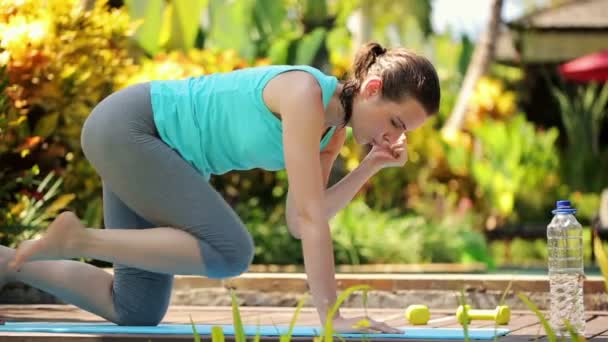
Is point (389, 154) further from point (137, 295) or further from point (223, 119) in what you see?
point (137, 295)

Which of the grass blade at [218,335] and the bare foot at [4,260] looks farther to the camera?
the bare foot at [4,260]

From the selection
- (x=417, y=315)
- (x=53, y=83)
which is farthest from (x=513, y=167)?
(x=417, y=315)

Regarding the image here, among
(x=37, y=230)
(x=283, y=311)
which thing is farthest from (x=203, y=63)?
(x=283, y=311)

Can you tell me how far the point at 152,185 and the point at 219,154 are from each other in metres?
0.27

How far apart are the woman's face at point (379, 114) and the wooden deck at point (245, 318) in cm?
77

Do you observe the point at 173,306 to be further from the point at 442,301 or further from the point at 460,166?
the point at 460,166

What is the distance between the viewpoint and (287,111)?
410 cm

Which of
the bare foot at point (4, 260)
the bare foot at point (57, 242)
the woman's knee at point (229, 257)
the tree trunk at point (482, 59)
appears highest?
the bare foot at point (57, 242)

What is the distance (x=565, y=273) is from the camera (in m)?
4.69

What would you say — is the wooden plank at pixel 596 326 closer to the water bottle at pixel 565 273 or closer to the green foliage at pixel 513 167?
the water bottle at pixel 565 273

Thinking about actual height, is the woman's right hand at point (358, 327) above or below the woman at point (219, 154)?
below

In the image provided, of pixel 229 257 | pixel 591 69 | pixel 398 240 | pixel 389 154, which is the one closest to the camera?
pixel 229 257

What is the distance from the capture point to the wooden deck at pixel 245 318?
13.6 ft

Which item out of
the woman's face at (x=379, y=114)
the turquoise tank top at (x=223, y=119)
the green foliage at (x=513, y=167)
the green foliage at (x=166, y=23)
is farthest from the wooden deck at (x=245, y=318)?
the green foliage at (x=513, y=167)
